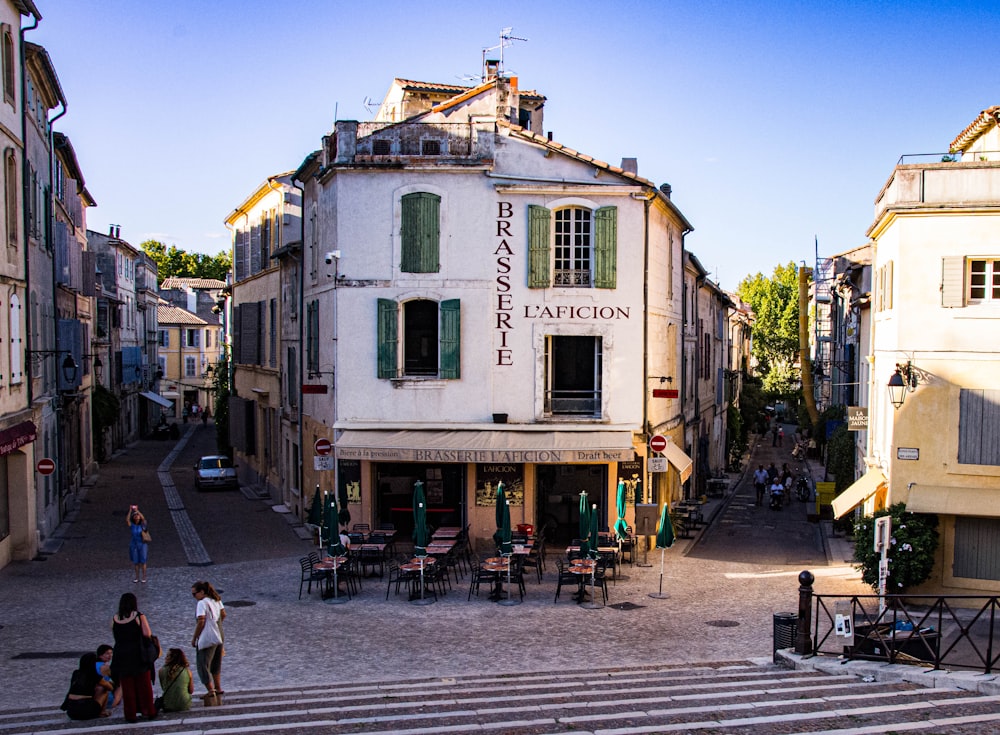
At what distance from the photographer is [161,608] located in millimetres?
18188

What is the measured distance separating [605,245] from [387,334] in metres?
5.48

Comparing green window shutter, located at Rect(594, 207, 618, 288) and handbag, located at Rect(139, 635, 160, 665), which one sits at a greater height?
green window shutter, located at Rect(594, 207, 618, 288)

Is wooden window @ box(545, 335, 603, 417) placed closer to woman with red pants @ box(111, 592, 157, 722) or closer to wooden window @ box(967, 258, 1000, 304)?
wooden window @ box(967, 258, 1000, 304)

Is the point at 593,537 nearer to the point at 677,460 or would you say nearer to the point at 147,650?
the point at 677,460

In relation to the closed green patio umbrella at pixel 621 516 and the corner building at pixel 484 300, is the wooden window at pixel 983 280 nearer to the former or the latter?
the corner building at pixel 484 300

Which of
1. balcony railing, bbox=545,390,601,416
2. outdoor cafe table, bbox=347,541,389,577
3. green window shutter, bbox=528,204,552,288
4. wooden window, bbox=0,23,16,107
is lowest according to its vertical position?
outdoor cafe table, bbox=347,541,389,577

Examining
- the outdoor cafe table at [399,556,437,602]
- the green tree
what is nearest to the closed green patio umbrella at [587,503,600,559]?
the outdoor cafe table at [399,556,437,602]

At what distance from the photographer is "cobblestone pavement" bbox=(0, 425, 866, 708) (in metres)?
14.7

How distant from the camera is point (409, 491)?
24125 mm

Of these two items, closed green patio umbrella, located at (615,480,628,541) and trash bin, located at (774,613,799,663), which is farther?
closed green patio umbrella, located at (615,480,628,541)

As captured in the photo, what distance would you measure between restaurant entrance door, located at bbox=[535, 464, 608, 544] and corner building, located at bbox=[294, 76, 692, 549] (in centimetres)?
11

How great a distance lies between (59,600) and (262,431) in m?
17.8

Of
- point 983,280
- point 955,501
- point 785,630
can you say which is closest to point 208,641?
point 785,630

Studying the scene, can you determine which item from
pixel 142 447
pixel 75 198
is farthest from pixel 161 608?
pixel 142 447
